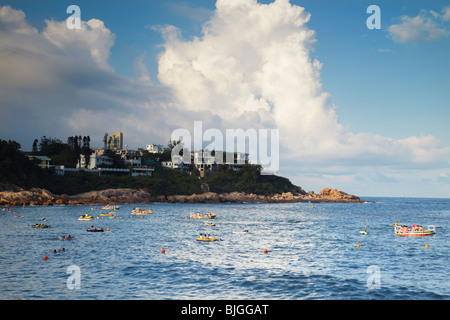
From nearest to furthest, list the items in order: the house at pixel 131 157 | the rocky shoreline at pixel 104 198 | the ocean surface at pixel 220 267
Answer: the ocean surface at pixel 220 267 → the rocky shoreline at pixel 104 198 → the house at pixel 131 157

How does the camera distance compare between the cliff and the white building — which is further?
the white building

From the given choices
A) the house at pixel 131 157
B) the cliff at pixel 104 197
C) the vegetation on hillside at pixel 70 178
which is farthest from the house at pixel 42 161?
the house at pixel 131 157

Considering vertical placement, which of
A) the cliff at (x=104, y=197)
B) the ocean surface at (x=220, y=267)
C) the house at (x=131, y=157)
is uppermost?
the house at (x=131, y=157)

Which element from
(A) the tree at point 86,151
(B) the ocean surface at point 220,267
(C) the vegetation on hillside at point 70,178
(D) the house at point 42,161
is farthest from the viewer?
(A) the tree at point 86,151

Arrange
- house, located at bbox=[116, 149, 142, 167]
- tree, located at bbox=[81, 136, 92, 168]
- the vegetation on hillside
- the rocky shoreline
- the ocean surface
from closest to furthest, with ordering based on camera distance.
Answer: the ocean surface, the rocky shoreline, the vegetation on hillside, tree, located at bbox=[81, 136, 92, 168], house, located at bbox=[116, 149, 142, 167]

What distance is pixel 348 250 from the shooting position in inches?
1938

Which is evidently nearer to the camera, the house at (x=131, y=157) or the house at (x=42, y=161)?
the house at (x=42, y=161)

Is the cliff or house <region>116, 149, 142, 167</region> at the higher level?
house <region>116, 149, 142, 167</region>

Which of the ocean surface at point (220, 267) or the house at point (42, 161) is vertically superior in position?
the house at point (42, 161)

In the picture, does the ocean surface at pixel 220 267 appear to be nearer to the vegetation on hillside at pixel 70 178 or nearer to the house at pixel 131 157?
the vegetation on hillside at pixel 70 178

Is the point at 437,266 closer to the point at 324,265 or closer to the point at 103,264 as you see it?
the point at 324,265

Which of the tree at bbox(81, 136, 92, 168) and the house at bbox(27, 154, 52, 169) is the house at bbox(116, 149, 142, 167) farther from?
the house at bbox(27, 154, 52, 169)

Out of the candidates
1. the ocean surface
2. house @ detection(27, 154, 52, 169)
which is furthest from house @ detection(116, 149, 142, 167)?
the ocean surface
